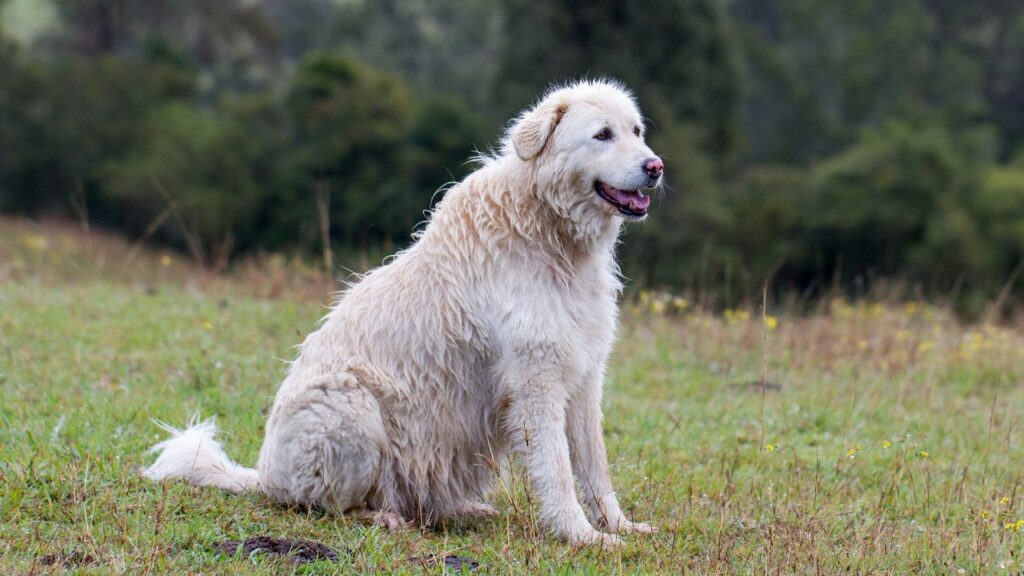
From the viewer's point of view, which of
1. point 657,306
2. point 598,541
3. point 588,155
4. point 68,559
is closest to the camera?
point 68,559

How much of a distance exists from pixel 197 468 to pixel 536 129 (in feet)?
8.12

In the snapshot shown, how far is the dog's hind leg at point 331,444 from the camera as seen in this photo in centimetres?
515

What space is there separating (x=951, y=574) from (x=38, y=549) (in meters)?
4.06

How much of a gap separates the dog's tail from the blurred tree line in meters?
20.1

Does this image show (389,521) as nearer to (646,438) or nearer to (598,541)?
(598,541)

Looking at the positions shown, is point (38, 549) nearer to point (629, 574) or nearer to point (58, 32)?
point (629, 574)

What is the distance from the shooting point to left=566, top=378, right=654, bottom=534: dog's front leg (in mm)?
5441

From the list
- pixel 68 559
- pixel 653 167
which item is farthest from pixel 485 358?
pixel 68 559

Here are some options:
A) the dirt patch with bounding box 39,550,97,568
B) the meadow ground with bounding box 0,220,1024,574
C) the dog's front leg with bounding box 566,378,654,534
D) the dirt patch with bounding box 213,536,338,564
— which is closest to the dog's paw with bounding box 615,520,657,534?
the dog's front leg with bounding box 566,378,654,534

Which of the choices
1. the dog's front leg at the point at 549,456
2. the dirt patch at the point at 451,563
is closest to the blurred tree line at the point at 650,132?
the dog's front leg at the point at 549,456

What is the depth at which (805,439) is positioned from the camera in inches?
300

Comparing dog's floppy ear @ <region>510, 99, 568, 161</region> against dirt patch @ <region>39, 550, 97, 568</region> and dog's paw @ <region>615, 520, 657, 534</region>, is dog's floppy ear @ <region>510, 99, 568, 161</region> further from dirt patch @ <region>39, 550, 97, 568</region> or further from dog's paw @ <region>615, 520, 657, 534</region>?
dirt patch @ <region>39, 550, 97, 568</region>

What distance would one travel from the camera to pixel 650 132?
31.4 meters

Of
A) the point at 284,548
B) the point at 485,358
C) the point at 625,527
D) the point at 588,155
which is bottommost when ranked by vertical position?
the point at 284,548
